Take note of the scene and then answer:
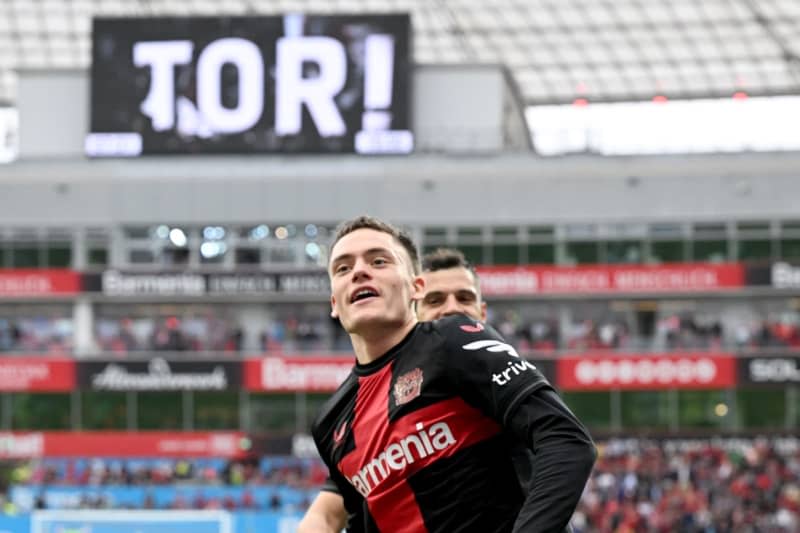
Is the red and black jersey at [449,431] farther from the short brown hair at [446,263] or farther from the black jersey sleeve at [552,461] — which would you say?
the short brown hair at [446,263]

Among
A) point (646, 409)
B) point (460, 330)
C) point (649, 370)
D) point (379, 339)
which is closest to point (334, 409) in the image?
point (379, 339)

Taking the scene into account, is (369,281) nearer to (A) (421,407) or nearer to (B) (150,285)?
(A) (421,407)

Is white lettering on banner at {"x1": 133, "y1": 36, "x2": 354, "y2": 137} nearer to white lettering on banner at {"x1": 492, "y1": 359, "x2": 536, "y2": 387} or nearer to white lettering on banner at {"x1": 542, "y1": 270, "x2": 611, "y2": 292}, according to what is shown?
white lettering on banner at {"x1": 542, "y1": 270, "x2": 611, "y2": 292}

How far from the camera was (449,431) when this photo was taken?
12.2 feet

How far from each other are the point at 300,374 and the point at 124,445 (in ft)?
14.8

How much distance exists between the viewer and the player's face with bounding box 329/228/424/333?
3.77m

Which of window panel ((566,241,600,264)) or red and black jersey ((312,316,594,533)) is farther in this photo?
window panel ((566,241,600,264))

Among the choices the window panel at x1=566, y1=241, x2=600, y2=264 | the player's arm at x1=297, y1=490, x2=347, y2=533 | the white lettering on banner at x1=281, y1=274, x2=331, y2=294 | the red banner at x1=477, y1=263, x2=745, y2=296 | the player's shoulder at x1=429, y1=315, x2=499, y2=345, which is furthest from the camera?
the window panel at x1=566, y1=241, x2=600, y2=264

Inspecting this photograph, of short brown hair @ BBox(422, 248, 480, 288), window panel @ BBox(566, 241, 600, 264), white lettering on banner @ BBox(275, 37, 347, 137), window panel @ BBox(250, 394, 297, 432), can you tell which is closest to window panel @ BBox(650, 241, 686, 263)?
window panel @ BBox(566, 241, 600, 264)

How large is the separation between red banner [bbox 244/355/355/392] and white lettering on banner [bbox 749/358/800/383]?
30.9 ft

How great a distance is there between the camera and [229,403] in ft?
122


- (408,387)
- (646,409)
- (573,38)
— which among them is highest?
(573,38)

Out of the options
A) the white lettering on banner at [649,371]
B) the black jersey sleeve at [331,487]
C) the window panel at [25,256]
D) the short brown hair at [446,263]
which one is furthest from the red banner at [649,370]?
the black jersey sleeve at [331,487]

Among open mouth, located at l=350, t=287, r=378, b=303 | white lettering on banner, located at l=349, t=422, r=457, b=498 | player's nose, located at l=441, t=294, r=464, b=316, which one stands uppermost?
open mouth, located at l=350, t=287, r=378, b=303
